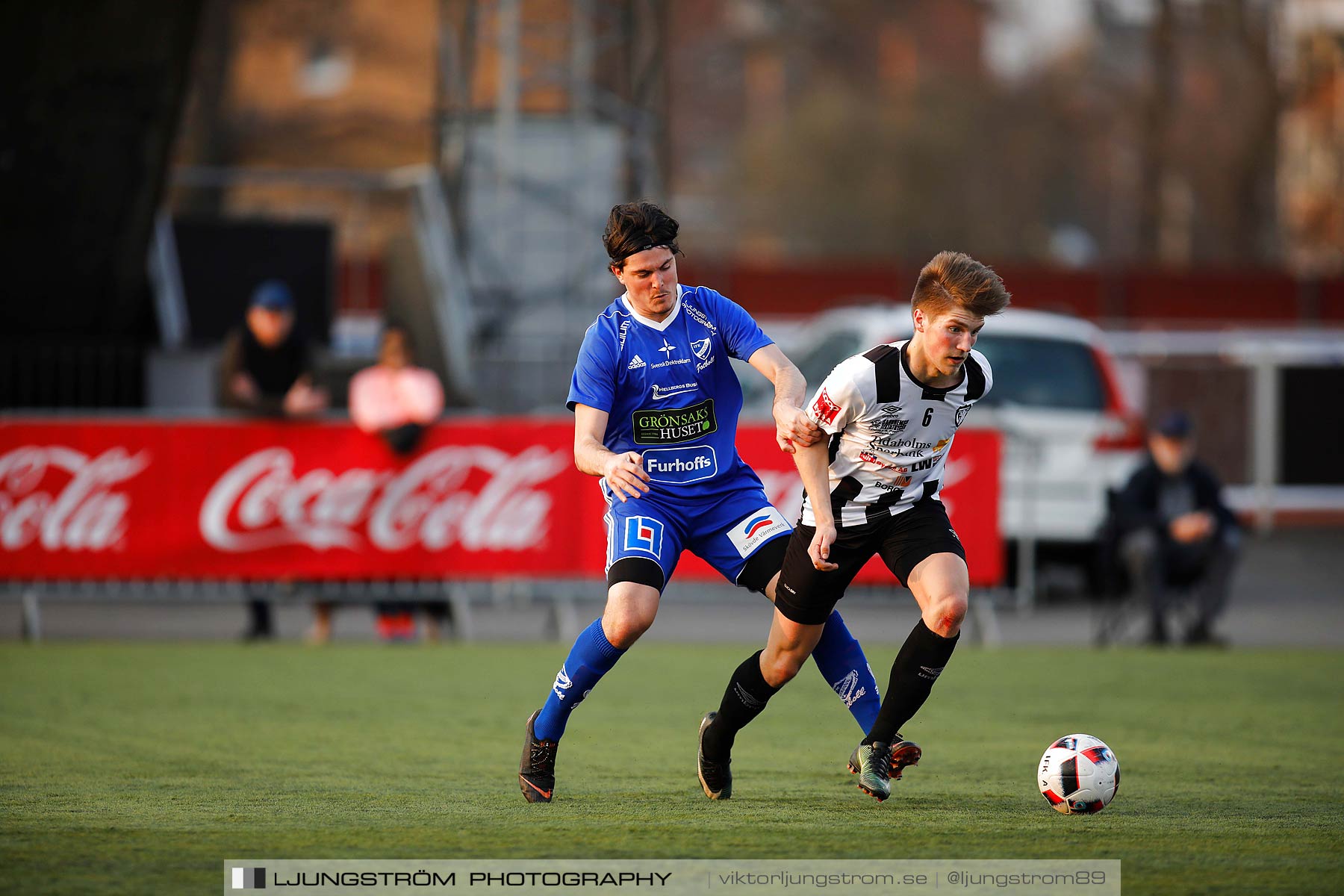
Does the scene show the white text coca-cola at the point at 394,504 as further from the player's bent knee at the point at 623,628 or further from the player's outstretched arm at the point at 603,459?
the player's bent knee at the point at 623,628

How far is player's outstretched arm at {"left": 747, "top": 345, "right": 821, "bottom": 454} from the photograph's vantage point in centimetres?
587

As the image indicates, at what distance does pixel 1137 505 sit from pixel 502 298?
938 centimetres

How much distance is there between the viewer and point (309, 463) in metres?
11.7

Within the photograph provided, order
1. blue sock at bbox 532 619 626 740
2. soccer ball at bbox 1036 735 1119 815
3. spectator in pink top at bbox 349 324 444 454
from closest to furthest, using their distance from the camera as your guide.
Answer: soccer ball at bbox 1036 735 1119 815 → blue sock at bbox 532 619 626 740 → spectator in pink top at bbox 349 324 444 454

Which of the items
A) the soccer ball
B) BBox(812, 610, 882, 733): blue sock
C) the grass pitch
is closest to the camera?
the grass pitch

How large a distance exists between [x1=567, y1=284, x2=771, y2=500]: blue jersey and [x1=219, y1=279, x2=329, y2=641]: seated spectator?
6.11m

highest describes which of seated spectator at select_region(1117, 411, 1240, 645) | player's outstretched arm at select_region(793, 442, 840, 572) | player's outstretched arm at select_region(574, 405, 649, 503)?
player's outstretched arm at select_region(574, 405, 649, 503)

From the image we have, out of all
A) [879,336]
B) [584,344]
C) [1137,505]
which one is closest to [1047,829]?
[584,344]

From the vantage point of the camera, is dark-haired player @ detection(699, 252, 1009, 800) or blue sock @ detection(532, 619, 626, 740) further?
blue sock @ detection(532, 619, 626, 740)

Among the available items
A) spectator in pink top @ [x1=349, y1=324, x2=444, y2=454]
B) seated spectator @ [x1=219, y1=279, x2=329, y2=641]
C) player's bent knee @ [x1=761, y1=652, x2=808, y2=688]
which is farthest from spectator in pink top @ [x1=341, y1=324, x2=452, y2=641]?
player's bent knee @ [x1=761, y1=652, x2=808, y2=688]

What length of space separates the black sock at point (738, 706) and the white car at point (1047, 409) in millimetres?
6503

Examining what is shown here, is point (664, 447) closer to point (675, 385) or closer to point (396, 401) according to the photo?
point (675, 385)

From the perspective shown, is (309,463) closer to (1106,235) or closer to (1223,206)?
(1223,206)

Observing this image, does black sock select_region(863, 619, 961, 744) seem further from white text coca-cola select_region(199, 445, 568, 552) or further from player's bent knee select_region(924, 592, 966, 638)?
white text coca-cola select_region(199, 445, 568, 552)
